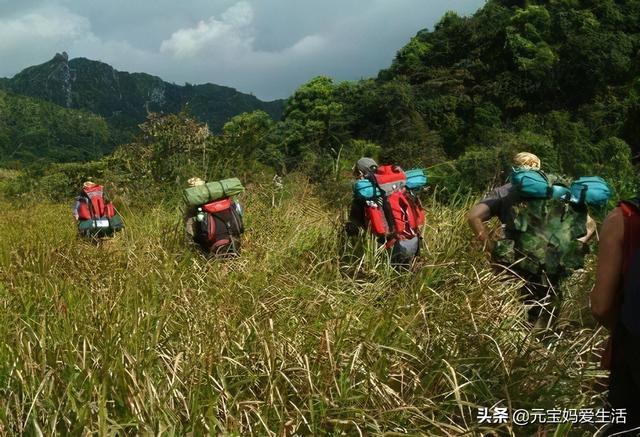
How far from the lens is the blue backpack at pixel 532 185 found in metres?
3.29

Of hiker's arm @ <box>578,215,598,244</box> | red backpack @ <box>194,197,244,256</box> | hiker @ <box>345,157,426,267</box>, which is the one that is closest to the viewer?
hiker's arm @ <box>578,215,598,244</box>

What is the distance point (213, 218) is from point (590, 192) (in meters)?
2.95

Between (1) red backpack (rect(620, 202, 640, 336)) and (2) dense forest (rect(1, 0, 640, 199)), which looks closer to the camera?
(1) red backpack (rect(620, 202, 640, 336))

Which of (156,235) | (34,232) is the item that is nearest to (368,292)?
(156,235)

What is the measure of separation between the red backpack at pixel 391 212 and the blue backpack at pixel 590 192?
1.10 metres

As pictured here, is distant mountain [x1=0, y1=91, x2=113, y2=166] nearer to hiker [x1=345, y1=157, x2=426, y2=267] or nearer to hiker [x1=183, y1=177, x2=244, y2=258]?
hiker [x1=183, y1=177, x2=244, y2=258]

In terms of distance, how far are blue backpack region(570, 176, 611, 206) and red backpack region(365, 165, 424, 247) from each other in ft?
3.62

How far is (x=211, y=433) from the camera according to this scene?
191cm

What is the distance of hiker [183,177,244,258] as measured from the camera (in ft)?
16.1

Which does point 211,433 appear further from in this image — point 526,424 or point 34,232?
point 34,232

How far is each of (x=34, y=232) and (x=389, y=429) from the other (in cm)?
410

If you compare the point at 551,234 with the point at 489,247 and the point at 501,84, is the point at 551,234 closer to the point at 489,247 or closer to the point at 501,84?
the point at 489,247

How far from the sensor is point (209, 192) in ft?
16.4

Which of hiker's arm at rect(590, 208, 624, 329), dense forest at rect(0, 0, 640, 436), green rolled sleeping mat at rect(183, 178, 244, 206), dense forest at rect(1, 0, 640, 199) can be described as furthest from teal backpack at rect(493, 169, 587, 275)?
dense forest at rect(1, 0, 640, 199)
